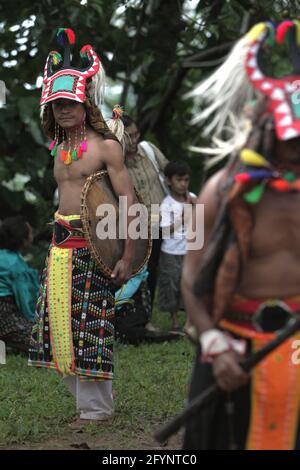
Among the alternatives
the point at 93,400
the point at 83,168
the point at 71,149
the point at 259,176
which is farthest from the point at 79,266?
the point at 259,176

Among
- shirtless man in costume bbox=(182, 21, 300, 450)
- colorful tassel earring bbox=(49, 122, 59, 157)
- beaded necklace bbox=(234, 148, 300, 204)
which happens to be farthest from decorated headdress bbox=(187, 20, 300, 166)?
colorful tassel earring bbox=(49, 122, 59, 157)

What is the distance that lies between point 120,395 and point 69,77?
6.99 feet

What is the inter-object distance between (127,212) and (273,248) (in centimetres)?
220

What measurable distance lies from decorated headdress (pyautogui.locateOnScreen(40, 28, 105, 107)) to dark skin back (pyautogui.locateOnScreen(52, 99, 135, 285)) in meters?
0.06

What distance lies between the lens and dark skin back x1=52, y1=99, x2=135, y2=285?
539 cm

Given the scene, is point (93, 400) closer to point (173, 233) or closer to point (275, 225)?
point (275, 225)

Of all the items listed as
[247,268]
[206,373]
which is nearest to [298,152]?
[247,268]

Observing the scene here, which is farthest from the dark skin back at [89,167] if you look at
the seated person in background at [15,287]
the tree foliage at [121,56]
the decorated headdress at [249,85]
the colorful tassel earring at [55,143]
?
the tree foliage at [121,56]

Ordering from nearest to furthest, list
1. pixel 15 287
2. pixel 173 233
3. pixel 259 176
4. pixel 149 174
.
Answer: pixel 259 176, pixel 15 287, pixel 149 174, pixel 173 233

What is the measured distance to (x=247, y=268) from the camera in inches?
131

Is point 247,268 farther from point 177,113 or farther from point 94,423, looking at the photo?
point 177,113

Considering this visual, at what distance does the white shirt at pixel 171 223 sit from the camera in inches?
322

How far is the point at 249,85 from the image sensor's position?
3.45 meters

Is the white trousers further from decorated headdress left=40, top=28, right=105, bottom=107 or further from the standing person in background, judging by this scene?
the standing person in background
